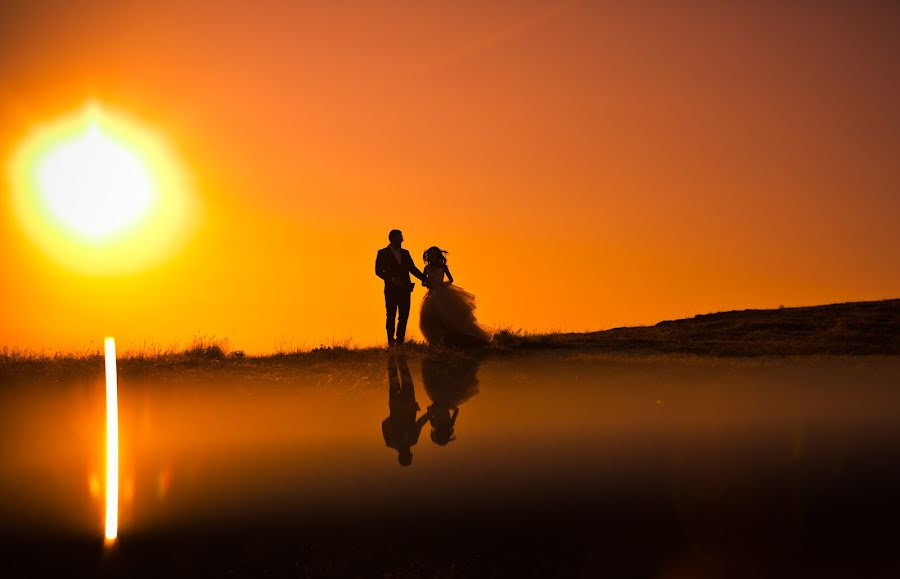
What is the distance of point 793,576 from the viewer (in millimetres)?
7570

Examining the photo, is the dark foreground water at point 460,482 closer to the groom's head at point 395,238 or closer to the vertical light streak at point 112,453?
the vertical light streak at point 112,453

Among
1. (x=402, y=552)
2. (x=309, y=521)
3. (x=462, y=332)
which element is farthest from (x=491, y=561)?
(x=462, y=332)

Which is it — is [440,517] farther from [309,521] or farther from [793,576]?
[793,576]

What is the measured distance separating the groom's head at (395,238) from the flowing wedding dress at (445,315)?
941 mm

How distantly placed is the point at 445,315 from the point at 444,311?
0.33 ft

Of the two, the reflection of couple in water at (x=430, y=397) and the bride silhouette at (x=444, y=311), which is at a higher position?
the bride silhouette at (x=444, y=311)

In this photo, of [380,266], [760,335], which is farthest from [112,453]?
[760,335]

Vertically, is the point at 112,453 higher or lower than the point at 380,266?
lower

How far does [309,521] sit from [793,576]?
438 centimetres

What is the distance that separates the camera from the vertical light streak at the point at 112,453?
346 inches

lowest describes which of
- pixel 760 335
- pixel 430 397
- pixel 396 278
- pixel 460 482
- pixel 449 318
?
pixel 460 482

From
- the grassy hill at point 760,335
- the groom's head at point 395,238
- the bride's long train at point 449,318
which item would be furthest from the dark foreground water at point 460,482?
the grassy hill at point 760,335

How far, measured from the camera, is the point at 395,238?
70.9 ft

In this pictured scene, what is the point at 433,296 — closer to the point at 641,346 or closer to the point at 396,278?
the point at 396,278
